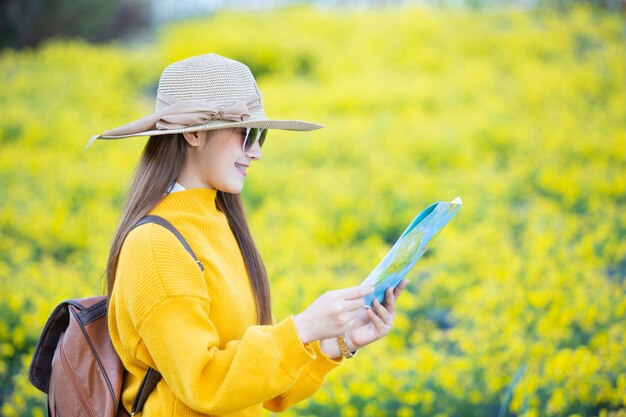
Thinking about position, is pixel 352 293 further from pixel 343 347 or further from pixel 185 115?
pixel 185 115

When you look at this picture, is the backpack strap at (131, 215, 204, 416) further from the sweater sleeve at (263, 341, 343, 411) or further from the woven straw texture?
the sweater sleeve at (263, 341, 343, 411)

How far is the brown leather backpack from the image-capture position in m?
1.36

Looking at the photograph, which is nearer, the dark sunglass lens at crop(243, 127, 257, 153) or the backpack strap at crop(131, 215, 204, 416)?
the backpack strap at crop(131, 215, 204, 416)

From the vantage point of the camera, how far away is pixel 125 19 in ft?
40.7

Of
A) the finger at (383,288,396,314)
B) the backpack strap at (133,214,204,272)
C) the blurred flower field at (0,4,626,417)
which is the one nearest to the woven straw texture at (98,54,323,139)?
the backpack strap at (133,214,204,272)

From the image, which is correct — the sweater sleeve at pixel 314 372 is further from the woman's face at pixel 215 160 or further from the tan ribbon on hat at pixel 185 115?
the tan ribbon on hat at pixel 185 115

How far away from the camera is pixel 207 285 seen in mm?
1338

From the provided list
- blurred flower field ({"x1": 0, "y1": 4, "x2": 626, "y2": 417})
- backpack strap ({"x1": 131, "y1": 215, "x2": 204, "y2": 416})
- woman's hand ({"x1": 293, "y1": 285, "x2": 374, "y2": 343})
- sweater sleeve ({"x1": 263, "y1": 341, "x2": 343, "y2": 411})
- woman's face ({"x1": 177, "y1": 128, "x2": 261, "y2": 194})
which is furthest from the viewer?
blurred flower field ({"x1": 0, "y1": 4, "x2": 626, "y2": 417})

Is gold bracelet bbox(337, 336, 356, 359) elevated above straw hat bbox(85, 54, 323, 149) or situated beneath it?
situated beneath

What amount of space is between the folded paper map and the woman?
0.30 feet

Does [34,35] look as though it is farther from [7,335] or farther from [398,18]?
[7,335]

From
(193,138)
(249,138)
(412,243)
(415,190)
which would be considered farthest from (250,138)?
(415,190)

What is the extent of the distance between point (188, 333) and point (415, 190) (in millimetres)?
3837

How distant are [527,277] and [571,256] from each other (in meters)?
0.42
